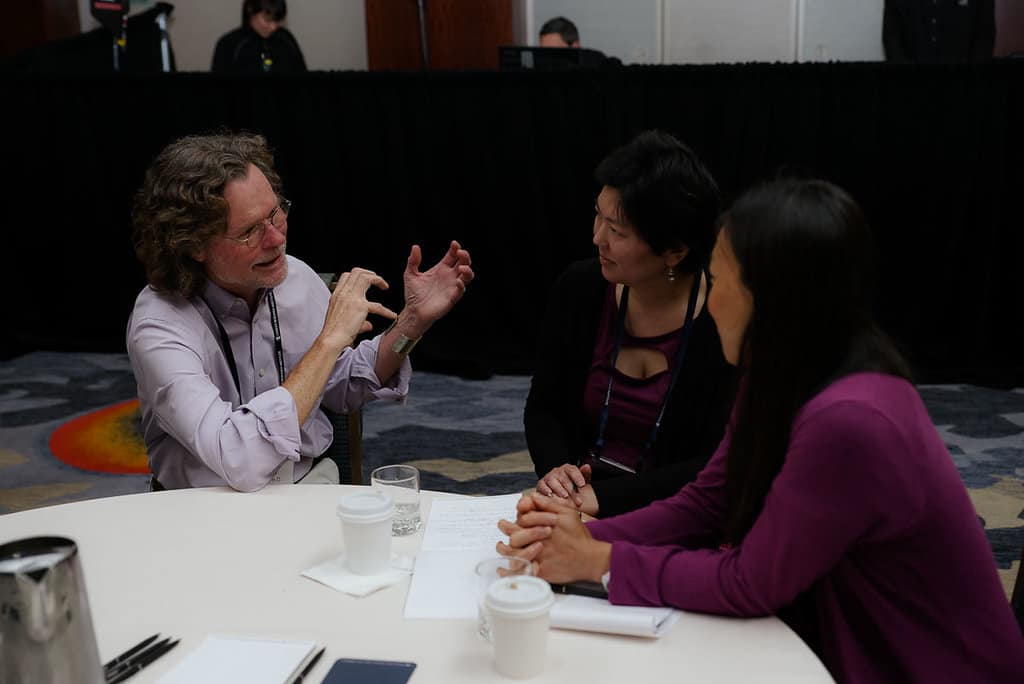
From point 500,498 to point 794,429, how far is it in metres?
0.50

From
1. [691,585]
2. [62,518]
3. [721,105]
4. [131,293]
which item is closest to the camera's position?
[691,585]

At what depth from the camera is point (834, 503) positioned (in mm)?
996

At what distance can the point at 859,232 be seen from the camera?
107cm

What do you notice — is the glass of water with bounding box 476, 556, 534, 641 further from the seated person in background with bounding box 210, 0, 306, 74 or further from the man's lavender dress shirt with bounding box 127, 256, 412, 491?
Result: the seated person in background with bounding box 210, 0, 306, 74

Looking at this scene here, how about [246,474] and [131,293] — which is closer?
[246,474]

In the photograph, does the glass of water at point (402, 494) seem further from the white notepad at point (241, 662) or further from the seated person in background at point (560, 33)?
the seated person in background at point (560, 33)

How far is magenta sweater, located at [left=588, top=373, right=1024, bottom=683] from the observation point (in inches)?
39.2

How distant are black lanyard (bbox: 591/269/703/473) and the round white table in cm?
56

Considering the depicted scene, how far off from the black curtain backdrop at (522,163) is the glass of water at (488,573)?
10.3 ft

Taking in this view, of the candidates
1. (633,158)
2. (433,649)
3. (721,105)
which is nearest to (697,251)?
(633,158)

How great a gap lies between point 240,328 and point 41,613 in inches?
43.4

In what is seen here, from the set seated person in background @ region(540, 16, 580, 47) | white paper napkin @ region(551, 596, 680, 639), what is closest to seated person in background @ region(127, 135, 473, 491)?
white paper napkin @ region(551, 596, 680, 639)

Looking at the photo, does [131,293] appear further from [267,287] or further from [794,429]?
[794,429]

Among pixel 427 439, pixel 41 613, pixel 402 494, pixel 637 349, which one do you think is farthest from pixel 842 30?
pixel 41 613
